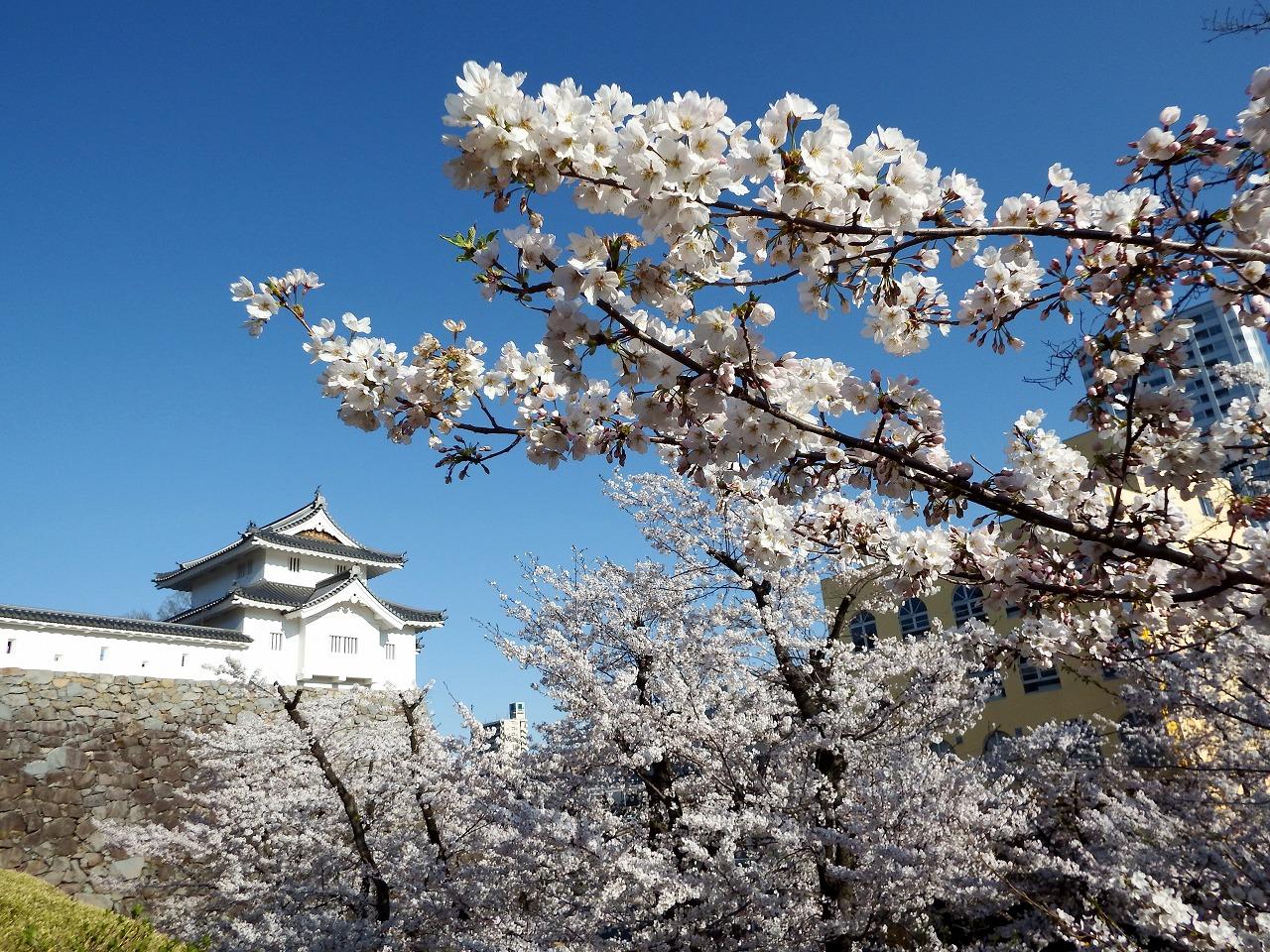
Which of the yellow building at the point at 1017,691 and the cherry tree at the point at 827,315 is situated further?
the yellow building at the point at 1017,691

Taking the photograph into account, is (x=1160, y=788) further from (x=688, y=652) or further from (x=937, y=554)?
(x=937, y=554)

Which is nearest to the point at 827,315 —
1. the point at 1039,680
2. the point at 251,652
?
the point at 251,652

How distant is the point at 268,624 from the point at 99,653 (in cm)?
501

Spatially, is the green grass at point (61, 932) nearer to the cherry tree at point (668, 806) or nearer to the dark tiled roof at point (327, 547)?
the cherry tree at point (668, 806)

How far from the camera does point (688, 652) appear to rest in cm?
965

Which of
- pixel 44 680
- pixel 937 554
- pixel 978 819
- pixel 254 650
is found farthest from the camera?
pixel 254 650

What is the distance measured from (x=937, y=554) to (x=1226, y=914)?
4.01m

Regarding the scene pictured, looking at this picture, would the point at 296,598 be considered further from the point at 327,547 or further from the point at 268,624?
the point at 327,547

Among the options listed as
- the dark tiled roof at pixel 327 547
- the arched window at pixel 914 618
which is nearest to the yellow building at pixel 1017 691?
the arched window at pixel 914 618

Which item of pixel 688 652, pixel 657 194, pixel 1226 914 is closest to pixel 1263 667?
pixel 1226 914

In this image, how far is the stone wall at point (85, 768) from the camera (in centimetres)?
1454

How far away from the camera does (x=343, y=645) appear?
22906 mm

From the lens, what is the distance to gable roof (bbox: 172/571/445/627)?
69.7ft

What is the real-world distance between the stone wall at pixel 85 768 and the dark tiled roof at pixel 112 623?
1085 mm
